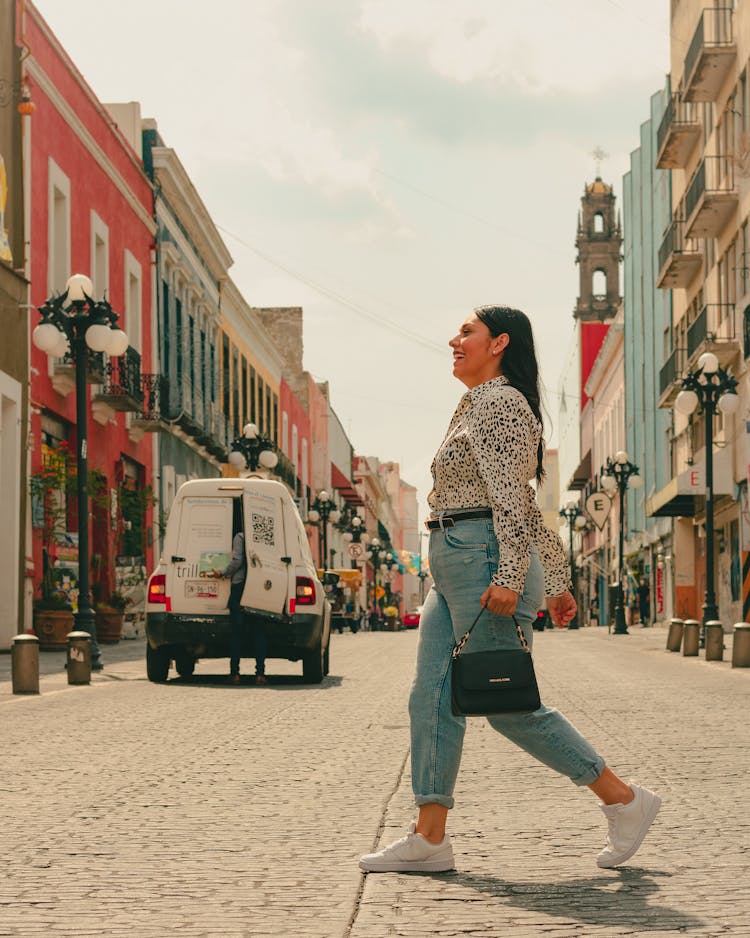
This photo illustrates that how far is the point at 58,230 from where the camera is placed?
92.1 feet

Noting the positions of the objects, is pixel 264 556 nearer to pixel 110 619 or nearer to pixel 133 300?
pixel 110 619

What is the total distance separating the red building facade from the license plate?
9.08 meters

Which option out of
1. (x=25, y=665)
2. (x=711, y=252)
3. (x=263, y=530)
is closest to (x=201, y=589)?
(x=263, y=530)

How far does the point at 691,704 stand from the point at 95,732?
16.5ft

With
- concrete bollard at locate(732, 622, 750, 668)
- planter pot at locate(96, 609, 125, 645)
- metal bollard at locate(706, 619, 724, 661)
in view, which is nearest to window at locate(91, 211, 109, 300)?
planter pot at locate(96, 609, 125, 645)

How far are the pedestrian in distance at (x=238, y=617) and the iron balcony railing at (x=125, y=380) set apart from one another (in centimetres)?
1294

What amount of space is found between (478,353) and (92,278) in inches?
1015

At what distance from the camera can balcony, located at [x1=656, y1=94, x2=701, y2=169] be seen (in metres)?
41.6

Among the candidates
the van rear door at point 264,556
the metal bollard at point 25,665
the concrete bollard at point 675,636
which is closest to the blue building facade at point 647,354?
the concrete bollard at point 675,636

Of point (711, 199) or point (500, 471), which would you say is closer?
point (500, 471)

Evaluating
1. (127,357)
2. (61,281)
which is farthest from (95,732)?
(127,357)

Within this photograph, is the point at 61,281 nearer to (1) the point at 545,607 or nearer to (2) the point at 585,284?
(1) the point at 545,607

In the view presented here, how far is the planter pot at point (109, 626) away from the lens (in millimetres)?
26859

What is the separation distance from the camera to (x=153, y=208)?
36.6 meters
